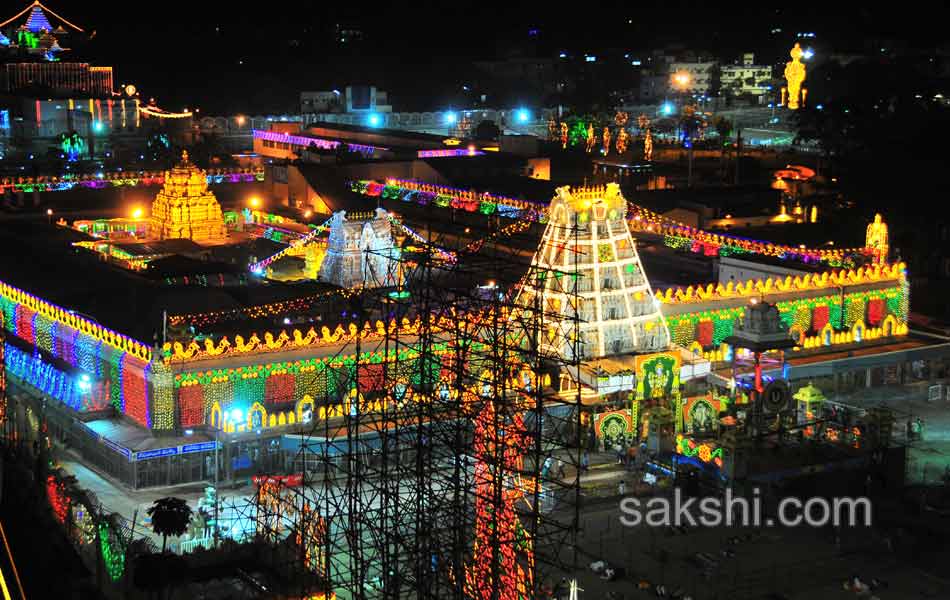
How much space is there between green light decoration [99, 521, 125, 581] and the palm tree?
92 cm

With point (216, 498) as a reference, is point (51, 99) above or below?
above

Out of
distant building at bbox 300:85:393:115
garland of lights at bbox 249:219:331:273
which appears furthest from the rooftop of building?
distant building at bbox 300:85:393:115

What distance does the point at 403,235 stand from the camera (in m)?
51.2

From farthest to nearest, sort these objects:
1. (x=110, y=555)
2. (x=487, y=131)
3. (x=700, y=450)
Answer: (x=487, y=131) < (x=700, y=450) < (x=110, y=555)

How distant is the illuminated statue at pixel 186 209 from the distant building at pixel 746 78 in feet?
263

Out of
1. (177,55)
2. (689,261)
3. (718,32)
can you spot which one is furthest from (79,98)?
(718,32)

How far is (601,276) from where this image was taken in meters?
41.0

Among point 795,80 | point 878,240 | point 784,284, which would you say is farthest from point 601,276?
point 795,80

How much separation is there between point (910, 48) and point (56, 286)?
8927cm

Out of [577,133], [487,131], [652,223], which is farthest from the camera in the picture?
[577,133]

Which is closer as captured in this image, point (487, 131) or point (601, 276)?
point (601, 276)

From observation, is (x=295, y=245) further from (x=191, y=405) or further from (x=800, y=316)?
(x=800, y=316)

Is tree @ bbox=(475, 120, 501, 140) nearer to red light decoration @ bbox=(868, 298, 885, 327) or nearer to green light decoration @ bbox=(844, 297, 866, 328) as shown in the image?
red light decoration @ bbox=(868, 298, 885, 327)

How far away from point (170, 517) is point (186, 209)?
29.5 metres
